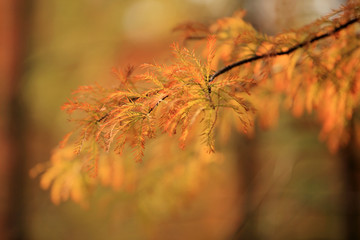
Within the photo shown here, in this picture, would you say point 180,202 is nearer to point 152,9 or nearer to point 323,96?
point 323,96

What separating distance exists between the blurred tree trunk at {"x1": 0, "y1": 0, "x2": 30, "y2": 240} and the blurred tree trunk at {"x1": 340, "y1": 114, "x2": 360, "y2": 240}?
12.4 feet

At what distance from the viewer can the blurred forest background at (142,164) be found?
3.51m

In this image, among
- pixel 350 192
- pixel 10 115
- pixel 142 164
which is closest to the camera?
pixel 350 192

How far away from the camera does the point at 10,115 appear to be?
3639 millimetres

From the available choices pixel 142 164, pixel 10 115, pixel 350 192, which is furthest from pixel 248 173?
pixel 10 115

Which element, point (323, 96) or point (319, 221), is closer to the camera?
point (323, 96)

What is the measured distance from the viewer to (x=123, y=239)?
17.9 ft

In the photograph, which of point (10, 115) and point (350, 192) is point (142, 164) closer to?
point (10, 115)

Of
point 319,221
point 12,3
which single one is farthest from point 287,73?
point 319,221

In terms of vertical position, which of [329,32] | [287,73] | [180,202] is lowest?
[180,202]

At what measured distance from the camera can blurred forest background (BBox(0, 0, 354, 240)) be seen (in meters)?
3.51

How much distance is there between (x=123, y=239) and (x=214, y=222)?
1.84 m

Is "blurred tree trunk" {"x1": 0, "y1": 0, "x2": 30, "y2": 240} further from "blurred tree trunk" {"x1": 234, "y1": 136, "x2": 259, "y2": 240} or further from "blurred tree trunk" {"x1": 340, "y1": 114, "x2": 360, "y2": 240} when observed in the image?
"blurred tree trunk" {"x1": 340, "y1": 114, "x2": 360, "y2": 240}

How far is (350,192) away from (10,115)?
13.5ft
